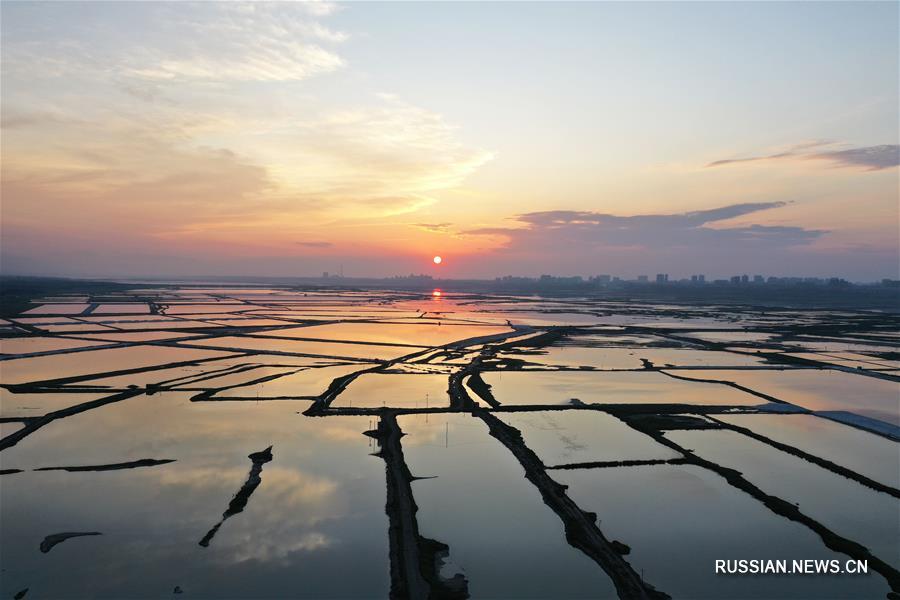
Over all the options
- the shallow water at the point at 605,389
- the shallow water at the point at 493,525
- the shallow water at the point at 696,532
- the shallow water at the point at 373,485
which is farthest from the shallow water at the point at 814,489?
the shallow water at the point at 493,525

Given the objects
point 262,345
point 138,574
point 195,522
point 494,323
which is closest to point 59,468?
point 195,522

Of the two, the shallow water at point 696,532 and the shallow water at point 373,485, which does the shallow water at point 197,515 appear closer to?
the shallow water at point 373,485

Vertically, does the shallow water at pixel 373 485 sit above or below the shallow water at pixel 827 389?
below

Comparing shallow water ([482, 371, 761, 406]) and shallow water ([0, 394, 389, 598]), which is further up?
shallow water ([482, 371, 761, 406])

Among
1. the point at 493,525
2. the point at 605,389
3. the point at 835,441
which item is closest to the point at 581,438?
the point at 493,525

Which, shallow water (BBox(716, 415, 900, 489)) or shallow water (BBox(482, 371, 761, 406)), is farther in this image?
shallow water (BBox(482, 371, 761, 406))

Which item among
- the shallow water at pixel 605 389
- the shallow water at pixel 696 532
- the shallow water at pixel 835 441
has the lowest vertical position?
the shallow water at pixel 696 532

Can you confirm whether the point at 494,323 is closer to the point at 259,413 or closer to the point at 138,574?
the point at 259,413

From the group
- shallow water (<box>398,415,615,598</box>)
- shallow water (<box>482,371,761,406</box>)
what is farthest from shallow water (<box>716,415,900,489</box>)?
shallow water (<box>398,415,615,598</box>)

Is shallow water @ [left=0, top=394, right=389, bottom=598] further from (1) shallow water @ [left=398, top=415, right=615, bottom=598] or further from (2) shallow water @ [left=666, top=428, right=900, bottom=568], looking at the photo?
(2) shallow water @ [left=666, top=428, right=900, bottom=568]

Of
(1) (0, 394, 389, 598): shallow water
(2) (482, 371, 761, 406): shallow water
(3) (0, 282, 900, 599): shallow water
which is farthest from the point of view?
(2) (482, 371, 761, 406): shallow water

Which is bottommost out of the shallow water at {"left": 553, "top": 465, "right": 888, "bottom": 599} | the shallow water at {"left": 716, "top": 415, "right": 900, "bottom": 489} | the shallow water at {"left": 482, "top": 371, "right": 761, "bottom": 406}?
the shallow water at {"left": 553, "top": 465, "right": 888, "bottom": 599}
